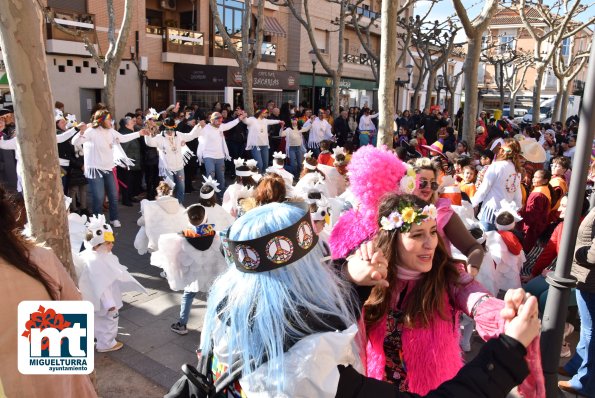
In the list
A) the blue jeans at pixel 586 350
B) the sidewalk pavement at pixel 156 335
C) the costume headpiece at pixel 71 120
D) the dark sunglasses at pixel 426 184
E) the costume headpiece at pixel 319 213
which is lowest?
the sidewalk pavement at pixel 156 335

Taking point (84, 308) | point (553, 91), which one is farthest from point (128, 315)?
point (553, 91)

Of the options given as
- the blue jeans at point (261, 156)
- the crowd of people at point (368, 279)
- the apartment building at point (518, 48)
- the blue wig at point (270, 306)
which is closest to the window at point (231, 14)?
the blue jeans at point (261, 156)

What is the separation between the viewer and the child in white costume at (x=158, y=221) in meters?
5.88

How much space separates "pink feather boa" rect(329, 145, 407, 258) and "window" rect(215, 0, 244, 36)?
2119cm

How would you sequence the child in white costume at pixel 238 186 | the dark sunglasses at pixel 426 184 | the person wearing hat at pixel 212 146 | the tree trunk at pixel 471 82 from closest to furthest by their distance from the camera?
1. the dark sunglasses at pixel 426 184
2. the child in white costume at pixel 238 186
3. the tree trunk at pixel 471 82
4. the person wearing hat at pixel 212 146

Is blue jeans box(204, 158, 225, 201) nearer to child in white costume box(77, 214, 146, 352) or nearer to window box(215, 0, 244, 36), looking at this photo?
child in white costume box(77, 214, 146, 352)

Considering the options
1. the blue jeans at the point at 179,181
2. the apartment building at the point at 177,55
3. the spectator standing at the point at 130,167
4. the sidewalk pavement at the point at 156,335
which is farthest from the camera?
the apartment building at the point at 177,55

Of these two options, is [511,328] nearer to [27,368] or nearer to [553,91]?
[27,368]

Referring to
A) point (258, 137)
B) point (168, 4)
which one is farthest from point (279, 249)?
point (168, 4)

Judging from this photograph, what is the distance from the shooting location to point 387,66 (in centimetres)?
723

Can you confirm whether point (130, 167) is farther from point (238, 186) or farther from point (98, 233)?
point (98, 233)

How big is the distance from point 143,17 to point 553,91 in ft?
164

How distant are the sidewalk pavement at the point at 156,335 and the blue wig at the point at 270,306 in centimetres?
243

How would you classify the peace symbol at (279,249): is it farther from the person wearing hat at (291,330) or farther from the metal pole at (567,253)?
the metal pole at (567,253)
